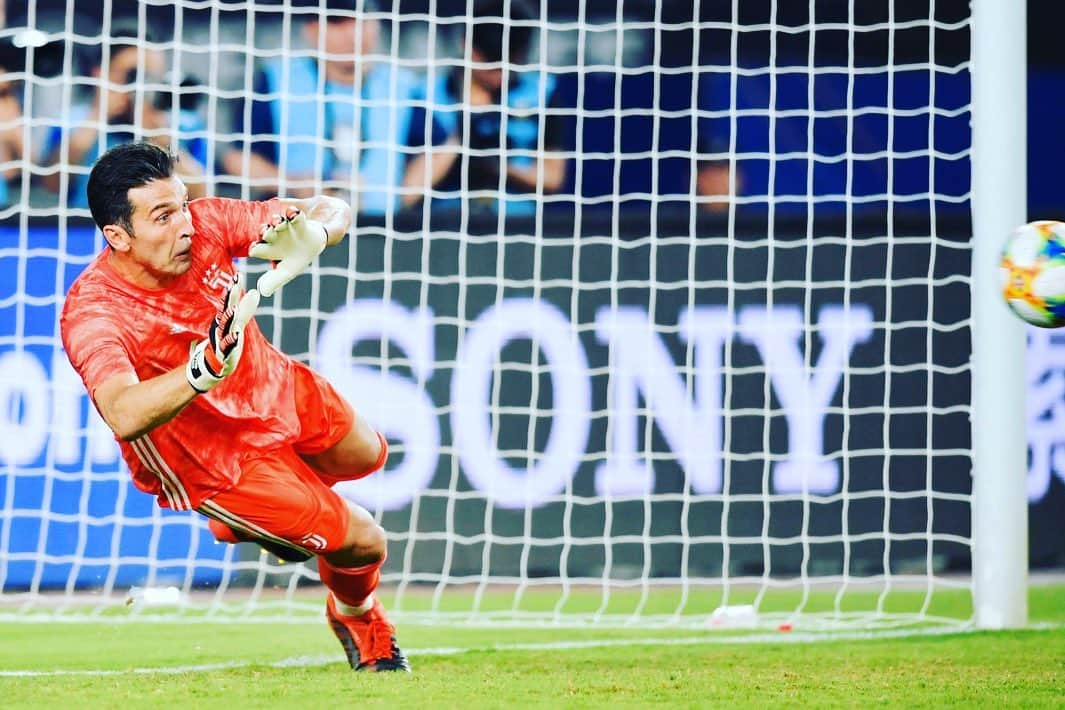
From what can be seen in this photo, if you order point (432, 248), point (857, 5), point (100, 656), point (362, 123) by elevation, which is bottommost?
point (100, 656)

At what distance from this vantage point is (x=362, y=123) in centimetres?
758

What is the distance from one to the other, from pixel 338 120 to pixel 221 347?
3.78 metres

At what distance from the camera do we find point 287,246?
424 centimetres

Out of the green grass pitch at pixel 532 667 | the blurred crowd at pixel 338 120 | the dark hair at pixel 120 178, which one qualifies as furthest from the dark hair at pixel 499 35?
the dark hair at pixel 120 178

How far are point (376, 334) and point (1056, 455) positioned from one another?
3.20m

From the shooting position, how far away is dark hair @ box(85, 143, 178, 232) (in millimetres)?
4305

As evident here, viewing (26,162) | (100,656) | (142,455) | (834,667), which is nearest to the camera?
(142,455)

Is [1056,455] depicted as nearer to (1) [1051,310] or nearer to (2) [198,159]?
(1) [1051,310]

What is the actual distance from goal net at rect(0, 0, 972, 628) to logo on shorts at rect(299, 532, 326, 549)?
2.66m

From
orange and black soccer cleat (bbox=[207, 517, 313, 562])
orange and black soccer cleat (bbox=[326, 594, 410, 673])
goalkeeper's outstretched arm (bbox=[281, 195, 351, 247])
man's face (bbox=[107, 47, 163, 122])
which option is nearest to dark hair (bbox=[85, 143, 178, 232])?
goalkeeper's outstretched arm (bbox=[281, 195, 351, 247])

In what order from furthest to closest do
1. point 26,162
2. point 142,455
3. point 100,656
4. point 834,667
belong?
point 26,162, point 100,656, point 834,667, point 142,455

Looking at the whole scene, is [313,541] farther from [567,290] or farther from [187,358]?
[567,290]

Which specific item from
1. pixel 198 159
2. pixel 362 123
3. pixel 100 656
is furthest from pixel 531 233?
pixel 100 656

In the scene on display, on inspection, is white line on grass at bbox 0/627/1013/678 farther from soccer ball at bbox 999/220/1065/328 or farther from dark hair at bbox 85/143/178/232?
soccer ball at bbox 999/220/1065/328
